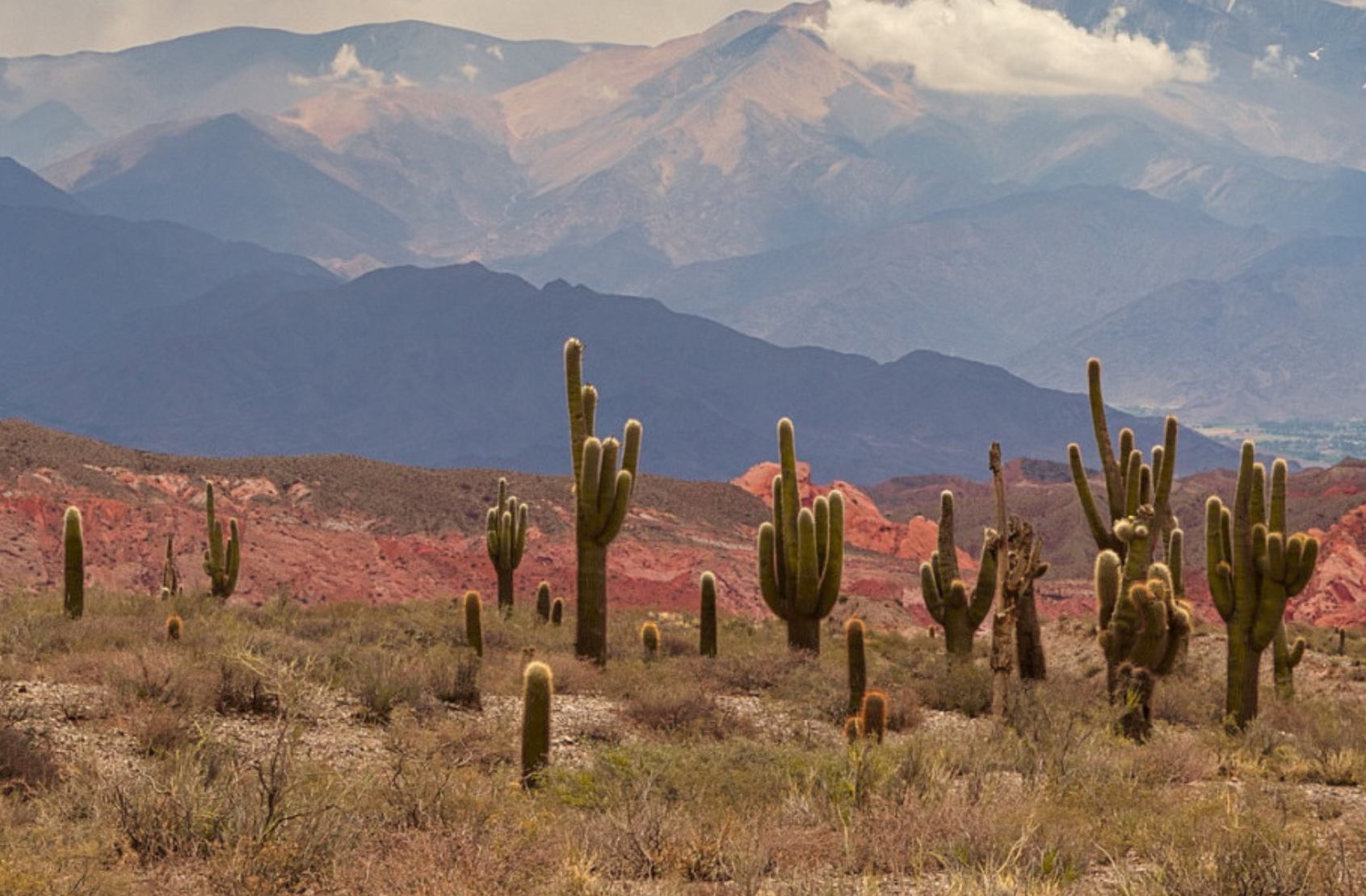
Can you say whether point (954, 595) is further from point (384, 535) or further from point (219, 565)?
point (384, 535)

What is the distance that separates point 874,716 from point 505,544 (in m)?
18.1

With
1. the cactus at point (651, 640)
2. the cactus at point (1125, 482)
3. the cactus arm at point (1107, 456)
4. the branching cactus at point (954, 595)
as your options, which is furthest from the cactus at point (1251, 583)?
the cactus at point (651, 640)

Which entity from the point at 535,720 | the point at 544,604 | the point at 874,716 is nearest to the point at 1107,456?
the point at 874,716

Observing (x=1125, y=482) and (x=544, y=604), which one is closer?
(x=1125, y=482)

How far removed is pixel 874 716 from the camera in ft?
47.1

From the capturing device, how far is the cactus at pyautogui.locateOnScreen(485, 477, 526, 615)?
1240 inches

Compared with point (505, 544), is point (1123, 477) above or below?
above

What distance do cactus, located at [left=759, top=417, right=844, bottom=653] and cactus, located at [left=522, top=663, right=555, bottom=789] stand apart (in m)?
9.29

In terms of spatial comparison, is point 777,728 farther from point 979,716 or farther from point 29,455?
point 29,455

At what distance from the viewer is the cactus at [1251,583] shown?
19.1 metres

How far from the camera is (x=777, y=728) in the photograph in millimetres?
17031

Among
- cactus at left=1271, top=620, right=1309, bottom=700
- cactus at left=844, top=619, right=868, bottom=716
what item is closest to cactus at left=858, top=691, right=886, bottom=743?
cactus at left=844, top=619, right=868, bottom=716

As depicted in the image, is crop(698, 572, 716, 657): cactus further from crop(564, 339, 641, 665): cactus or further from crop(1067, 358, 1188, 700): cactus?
crop(1067, 358, 1188, 700): cactus

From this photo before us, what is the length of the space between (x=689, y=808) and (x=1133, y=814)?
3.17 m
